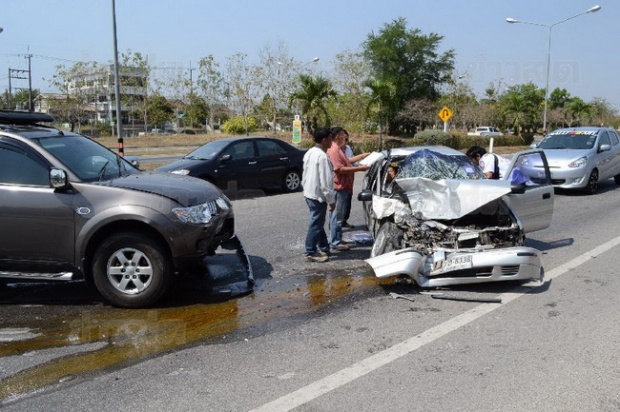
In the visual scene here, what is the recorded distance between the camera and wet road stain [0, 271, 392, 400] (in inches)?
167

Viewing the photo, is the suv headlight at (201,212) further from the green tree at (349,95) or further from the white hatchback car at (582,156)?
the green tree at (349,95)

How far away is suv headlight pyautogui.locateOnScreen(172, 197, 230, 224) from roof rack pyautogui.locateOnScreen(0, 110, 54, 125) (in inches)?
93.2

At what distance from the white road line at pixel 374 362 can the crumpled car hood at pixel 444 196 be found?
1050 mm

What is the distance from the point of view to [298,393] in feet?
12.2

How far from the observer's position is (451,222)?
6215 millimetres

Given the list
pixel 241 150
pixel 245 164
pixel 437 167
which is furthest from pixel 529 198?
pixel 241 150

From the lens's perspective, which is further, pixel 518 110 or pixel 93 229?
pixel 518 110

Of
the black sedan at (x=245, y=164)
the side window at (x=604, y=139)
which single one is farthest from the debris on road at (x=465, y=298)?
the side window at (x=604, y=139)

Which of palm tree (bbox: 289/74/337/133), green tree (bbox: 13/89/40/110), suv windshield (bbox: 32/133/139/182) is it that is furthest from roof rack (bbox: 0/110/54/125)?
green tree (bbox: 13/89/40/110)

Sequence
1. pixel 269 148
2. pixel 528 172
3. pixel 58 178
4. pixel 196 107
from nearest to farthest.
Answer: pixel 58 178
pixel 528 172
pixel 269 148
pixel 196 107

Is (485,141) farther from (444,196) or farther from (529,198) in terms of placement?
(444,196)

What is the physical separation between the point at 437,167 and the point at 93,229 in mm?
4162

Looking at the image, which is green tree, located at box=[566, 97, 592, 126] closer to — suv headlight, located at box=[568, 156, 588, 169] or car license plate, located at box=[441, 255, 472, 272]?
suv headlight, located at box=[568, 156, 588, 169]

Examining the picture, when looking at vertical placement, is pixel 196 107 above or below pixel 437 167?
above
